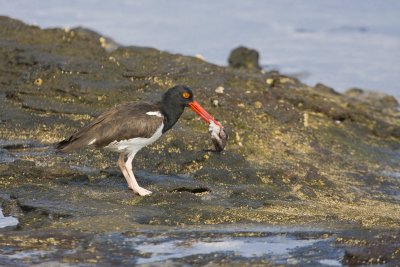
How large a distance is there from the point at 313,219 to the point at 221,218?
81cm

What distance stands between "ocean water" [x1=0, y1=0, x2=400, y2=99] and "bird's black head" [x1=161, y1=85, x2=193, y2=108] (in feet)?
31.5

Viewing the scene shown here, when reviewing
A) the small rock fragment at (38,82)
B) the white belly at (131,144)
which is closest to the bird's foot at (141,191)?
the white belly at (131,144)

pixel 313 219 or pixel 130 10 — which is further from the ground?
pixel 130 10

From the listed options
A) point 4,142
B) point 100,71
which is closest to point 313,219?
point 4,142

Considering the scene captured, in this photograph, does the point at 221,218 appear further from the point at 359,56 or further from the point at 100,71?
the point at 359,56

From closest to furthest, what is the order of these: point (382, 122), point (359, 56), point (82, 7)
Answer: point (382, 122), point (359, 56), point (82, 7)

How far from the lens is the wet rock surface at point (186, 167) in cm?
709

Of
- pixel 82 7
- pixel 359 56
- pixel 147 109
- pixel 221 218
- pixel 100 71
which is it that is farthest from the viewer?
pixel 82 7

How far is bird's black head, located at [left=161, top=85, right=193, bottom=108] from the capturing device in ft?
32.5

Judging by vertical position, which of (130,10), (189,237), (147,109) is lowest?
(189,237)

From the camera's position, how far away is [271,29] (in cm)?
2539

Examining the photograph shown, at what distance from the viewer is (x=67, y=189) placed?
898cm

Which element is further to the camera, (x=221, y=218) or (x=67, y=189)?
(x=67, y=189)

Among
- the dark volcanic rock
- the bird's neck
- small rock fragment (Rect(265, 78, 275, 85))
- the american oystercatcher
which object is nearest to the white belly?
the american oystercatcher
